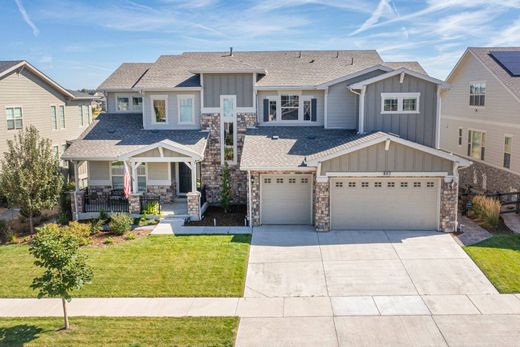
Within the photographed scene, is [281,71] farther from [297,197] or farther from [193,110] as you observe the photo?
[297,197]

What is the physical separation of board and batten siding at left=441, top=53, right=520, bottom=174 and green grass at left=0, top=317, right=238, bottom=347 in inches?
649

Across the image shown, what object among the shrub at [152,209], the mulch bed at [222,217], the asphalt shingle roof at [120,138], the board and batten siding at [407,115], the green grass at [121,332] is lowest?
the green grass at [121,332]

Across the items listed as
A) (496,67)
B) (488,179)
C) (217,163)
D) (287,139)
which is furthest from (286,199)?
(496,67)

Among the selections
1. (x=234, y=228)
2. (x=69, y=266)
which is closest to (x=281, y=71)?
(x=234, y=228)

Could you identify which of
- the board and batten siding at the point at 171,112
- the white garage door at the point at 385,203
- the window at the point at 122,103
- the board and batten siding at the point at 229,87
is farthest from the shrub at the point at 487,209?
the window at the point at 122,103

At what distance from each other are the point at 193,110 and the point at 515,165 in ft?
48.5

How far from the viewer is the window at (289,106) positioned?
22750 millimetres

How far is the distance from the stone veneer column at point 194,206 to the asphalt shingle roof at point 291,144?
2.57m

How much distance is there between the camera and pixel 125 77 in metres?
25.3

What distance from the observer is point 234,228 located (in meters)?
18.7

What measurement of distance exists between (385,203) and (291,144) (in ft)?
15.4

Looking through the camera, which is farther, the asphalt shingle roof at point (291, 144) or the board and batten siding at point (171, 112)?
the board and batten siding at point (171, 112)

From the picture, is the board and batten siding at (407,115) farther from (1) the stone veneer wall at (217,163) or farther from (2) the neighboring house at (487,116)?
(1) the stone veneer wall at (217,163)

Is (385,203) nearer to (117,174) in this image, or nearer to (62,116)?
(117,174)
